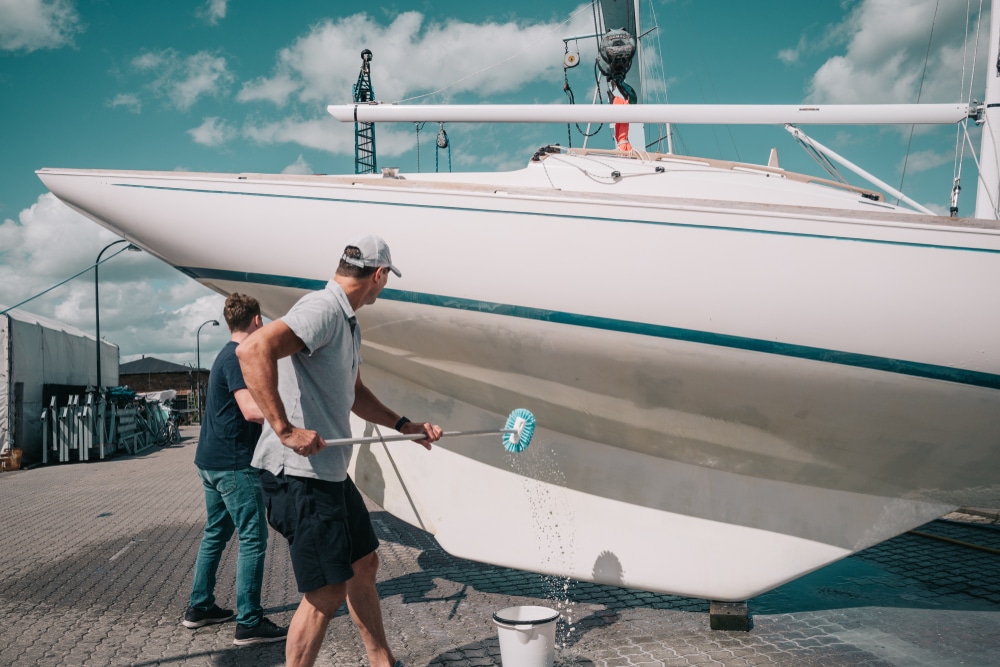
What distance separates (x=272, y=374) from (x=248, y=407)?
0.95 m

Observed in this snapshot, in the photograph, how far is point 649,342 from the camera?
2812mm

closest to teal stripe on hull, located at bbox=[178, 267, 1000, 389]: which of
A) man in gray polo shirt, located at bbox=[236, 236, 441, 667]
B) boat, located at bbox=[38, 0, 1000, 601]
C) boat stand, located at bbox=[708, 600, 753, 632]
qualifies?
boat, located at bbox=[38, 0, 1000, 601]

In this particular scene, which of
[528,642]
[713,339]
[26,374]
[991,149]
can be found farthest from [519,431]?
[26,374]

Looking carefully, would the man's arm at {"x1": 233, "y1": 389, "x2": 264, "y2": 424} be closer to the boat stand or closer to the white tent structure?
the boat stand

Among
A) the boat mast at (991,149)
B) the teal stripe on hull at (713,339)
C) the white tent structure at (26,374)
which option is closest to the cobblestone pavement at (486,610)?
the teal stripe on hull at (713,339)

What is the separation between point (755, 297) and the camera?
2664 millimetres

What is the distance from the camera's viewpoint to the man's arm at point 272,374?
184cm

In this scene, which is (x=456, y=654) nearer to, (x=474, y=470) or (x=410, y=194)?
(x=474, y=470)

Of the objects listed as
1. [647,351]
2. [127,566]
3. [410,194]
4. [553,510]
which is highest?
[410,194]

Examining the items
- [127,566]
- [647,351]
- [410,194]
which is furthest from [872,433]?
[127,566]

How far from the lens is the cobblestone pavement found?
2.73 metres

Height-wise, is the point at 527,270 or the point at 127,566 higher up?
the point at 527,270

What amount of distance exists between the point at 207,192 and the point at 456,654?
2.31 meters

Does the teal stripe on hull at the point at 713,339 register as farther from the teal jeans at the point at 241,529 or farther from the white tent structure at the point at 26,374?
the white tent structure at the point at 26,374
